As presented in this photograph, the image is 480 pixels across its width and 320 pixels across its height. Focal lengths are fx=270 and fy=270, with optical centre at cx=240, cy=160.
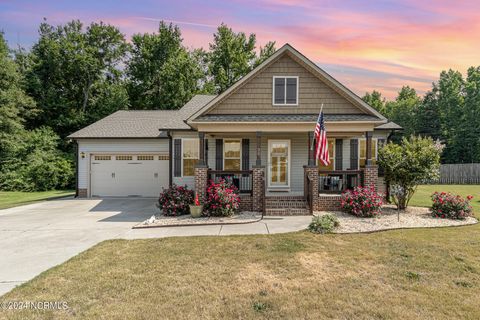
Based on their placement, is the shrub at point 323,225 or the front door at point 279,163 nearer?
the shrub at point 323,225

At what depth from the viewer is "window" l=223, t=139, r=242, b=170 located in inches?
515

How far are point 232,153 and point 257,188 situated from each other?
3198 mm

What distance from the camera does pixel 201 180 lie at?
34.3 ft

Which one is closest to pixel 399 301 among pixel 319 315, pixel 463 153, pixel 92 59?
pixel 319 315

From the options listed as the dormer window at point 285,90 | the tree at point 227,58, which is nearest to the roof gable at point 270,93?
the dormer window at point 285,90

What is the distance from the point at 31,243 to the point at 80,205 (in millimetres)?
6206

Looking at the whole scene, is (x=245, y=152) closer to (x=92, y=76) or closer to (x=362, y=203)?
(x=362, y=203)

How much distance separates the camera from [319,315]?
3.53m

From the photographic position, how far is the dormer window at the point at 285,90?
11297mm

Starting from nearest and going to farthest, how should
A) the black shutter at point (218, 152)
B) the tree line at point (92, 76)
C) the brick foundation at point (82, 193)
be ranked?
1. the black shutter at point (218, 152)
2. the brick foundation at point (82, 193)
3. the tree line at point (92, 76)

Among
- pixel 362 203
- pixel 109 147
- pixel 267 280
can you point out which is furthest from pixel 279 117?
pixel 109 147

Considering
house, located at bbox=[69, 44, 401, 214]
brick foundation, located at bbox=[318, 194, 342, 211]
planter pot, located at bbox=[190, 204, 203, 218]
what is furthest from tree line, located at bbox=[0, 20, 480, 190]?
brick foundation, located at bbox=[318, 194, 342, 211]

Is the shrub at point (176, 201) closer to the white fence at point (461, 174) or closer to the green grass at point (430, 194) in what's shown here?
the green grass at point (430, 194)

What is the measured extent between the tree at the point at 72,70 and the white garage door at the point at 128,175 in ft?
44.1
